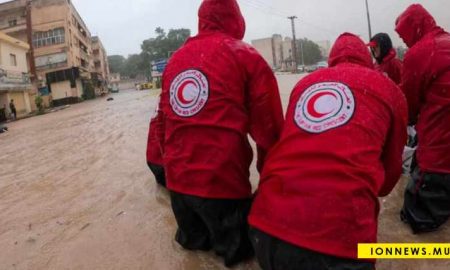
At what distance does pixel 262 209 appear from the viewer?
1.77 meters

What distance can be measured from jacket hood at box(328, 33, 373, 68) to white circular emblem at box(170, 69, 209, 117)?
27.1 inches

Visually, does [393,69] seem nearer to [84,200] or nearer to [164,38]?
[84,200]

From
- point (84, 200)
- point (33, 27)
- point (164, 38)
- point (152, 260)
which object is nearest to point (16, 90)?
point (33, 27)

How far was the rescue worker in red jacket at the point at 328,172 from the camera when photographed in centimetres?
157

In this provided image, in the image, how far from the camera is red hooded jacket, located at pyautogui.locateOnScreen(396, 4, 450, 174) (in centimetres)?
264

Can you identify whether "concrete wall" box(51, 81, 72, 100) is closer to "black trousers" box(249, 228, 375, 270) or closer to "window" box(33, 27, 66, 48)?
"window" box(33, 27, 66, 48)

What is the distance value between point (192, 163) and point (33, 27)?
145ft

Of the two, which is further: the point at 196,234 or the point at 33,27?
the point at 33,27

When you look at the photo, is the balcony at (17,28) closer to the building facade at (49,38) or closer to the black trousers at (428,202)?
the building facade at (49,38)

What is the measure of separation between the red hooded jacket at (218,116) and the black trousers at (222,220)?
0.18 ft

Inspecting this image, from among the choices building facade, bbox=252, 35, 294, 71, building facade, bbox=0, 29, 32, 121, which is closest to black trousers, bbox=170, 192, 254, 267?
building facade, bbox=0, 29, 32, 121

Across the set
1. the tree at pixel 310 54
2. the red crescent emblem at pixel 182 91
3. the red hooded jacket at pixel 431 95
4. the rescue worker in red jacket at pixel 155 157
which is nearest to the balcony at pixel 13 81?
the rescue worker in red jacket at pixel 155 157

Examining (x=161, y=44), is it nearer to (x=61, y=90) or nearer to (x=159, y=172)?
(x=61, y=90)

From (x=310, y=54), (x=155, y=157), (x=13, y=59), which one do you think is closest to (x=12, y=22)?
(x=13, y=59)
